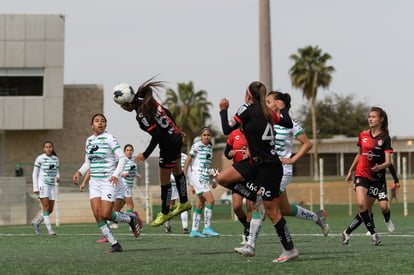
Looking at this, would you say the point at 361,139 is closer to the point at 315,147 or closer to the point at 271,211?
the point at 271,211

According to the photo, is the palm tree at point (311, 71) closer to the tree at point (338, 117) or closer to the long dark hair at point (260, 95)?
the tree at point (338, 117)

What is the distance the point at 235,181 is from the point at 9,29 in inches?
1811

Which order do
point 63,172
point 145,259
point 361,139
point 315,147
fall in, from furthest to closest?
1. point 315,147
2. point 63,172
3. point 361,139
4. point 145,259

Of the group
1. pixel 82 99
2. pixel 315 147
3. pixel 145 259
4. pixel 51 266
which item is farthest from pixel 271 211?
pixel 315 147

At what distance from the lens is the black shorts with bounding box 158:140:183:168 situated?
12.4m

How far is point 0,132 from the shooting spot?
5538cm

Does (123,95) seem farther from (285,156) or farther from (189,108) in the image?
(189,108)

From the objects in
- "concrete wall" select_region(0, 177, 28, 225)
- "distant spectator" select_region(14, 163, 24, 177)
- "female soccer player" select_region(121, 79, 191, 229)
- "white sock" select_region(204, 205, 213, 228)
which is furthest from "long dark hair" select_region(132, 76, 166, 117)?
"distant spectator" select_region(14, 163, 24, 177)

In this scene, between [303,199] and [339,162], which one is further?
[339,162]

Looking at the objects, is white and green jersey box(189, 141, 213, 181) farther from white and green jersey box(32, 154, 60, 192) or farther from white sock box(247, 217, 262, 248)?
white sock box(247, 217, 262, 248)

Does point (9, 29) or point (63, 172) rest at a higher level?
point (9, 29)

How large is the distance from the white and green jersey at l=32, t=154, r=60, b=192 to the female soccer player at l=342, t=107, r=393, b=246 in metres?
9.13

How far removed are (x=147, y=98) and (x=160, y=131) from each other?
0.58 meters

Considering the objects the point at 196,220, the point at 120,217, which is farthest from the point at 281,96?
Answer: the point at 196,220
